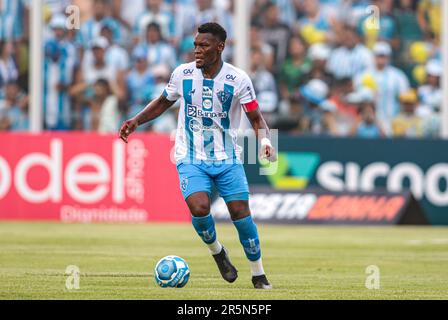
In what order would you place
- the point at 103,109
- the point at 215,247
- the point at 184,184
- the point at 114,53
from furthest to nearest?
the point at 114,53
the point at 103,109
the point at 215,247
the point at 184,184

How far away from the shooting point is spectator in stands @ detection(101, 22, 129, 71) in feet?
76.6

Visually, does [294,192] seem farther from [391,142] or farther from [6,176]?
[6,176]

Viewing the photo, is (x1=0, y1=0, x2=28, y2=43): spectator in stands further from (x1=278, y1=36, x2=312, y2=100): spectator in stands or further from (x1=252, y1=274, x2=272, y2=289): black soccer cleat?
(x1=252, y1=274, x2=272, y2=289): black soccer cleat

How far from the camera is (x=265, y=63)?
76.9ft

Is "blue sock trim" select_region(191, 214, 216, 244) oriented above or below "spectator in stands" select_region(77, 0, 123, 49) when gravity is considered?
below

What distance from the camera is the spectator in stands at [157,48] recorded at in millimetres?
23359

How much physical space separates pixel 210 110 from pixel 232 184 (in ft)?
2.53

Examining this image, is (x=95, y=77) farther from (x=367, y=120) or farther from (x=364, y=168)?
(x=364, y=168)

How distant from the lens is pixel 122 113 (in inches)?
902

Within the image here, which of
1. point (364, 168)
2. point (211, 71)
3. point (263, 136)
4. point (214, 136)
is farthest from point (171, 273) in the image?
point (364, 168)

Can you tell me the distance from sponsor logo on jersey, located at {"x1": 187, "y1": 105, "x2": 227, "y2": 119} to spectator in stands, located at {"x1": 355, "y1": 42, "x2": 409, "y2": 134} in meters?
12.0

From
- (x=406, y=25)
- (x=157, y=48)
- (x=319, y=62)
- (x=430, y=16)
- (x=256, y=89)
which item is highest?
(x=430, y=16)

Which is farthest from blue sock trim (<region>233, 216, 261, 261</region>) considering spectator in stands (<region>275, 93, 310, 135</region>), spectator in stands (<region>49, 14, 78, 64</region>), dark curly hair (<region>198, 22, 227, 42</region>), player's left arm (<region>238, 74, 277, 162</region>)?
spectator in stands (<region>49, 14, 78, 64</region>)

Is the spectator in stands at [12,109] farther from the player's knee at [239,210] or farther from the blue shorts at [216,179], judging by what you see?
the player's knee at [239,210]
